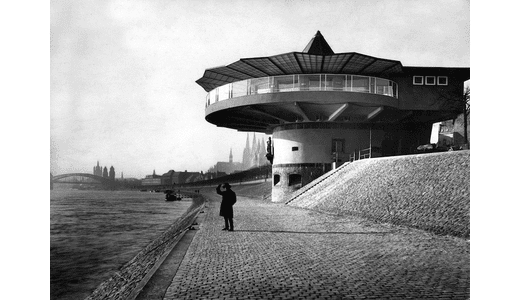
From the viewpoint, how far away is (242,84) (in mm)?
31250

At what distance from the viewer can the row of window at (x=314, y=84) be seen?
29797 millimetres

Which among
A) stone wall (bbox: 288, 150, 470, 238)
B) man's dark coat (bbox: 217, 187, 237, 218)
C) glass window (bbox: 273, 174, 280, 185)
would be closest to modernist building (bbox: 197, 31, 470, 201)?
glass window (bbox: 273, 174, 280, 185)

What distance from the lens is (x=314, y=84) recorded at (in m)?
29.8

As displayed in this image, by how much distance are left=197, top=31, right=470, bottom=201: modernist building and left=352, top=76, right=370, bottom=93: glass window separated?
0.07 m

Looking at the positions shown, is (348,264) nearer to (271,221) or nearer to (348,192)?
(271,221)

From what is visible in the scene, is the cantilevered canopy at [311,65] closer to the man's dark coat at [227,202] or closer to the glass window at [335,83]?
the glass window at [335,83]

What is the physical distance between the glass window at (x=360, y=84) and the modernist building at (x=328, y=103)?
75 millimetres

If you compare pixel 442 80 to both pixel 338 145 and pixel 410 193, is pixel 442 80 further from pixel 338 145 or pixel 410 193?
pixel 410 193

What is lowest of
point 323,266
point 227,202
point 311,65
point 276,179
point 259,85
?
point 323,266

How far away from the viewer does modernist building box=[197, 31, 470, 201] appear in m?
29.6

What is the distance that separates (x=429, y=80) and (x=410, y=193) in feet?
61.9

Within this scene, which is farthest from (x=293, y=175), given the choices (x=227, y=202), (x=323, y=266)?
(x=323, y=266)

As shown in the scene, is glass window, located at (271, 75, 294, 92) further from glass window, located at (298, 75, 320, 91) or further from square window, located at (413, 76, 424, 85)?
square window, located at (413, 76, 424, 85)

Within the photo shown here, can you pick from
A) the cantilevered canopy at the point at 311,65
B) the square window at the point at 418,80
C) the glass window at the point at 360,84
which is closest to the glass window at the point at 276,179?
the cantilevered canopy at the point at 311,65
